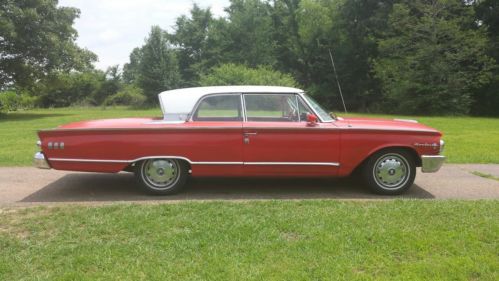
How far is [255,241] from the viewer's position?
4.48m

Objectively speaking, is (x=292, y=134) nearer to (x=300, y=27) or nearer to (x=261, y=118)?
(x=261, y=118)

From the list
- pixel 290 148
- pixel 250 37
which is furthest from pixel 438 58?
pixel 290 148

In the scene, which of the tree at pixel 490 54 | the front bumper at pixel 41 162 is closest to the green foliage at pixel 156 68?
the tree at pixel 490 54

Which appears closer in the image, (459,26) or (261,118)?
(261,118)

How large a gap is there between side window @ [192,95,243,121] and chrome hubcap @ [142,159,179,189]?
752 millimetres

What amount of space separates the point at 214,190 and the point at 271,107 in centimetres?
146

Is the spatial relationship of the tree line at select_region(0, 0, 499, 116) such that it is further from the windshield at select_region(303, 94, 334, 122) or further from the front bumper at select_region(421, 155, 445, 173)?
the front bumper at select_region(421, 155, 445, 173)

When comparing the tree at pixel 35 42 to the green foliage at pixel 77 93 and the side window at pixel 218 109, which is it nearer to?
the green foliage at pixel 77 93

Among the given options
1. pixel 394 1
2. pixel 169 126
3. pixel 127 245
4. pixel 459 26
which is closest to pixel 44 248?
pixel 127 245

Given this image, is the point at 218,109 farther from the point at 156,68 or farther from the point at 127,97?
the point at 127,97

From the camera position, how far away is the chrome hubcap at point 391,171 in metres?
6.59

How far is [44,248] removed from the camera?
14.2 ft

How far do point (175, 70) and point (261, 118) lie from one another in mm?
44816

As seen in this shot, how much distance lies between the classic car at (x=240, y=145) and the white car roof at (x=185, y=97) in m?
0.02
